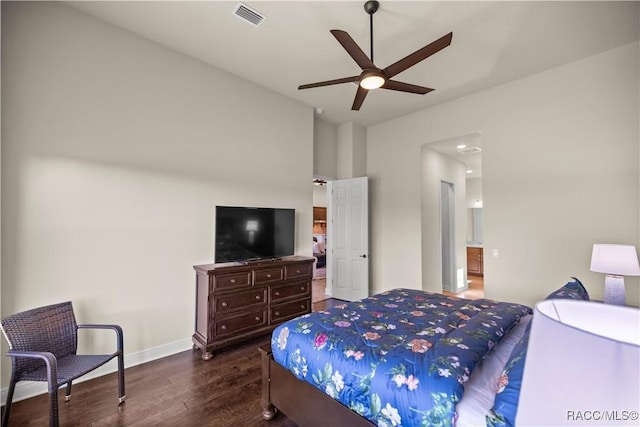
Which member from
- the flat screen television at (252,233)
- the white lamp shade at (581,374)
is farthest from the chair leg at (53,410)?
the white lamp shade at (581,374)

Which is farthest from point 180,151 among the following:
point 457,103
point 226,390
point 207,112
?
point 457,103

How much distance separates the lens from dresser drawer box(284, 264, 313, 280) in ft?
11.7

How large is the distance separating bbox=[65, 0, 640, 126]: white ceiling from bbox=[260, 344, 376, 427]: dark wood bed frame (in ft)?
9.60

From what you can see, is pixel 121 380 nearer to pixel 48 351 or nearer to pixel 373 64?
pixel 48 351

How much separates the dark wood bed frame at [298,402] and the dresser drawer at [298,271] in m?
1.43

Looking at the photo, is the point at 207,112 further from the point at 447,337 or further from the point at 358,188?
the point at 447,337

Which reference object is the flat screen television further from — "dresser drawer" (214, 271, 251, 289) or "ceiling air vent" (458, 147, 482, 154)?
"ceiling air vent" (458, 147, 482, 154)

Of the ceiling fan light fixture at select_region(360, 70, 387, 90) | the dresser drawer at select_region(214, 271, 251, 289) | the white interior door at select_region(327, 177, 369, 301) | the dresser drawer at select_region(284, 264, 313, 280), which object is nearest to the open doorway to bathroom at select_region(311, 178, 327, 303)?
the white interior door at select_region(327, 177, 369, 301)

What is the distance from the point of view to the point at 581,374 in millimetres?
511

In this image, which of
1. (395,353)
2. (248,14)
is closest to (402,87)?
(248,14)

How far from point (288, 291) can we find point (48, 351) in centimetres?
220

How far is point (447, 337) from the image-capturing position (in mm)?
1681

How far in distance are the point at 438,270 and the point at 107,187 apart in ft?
16.1

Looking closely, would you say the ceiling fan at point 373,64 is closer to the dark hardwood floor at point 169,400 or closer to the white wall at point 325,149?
the white wall at point 325,149
